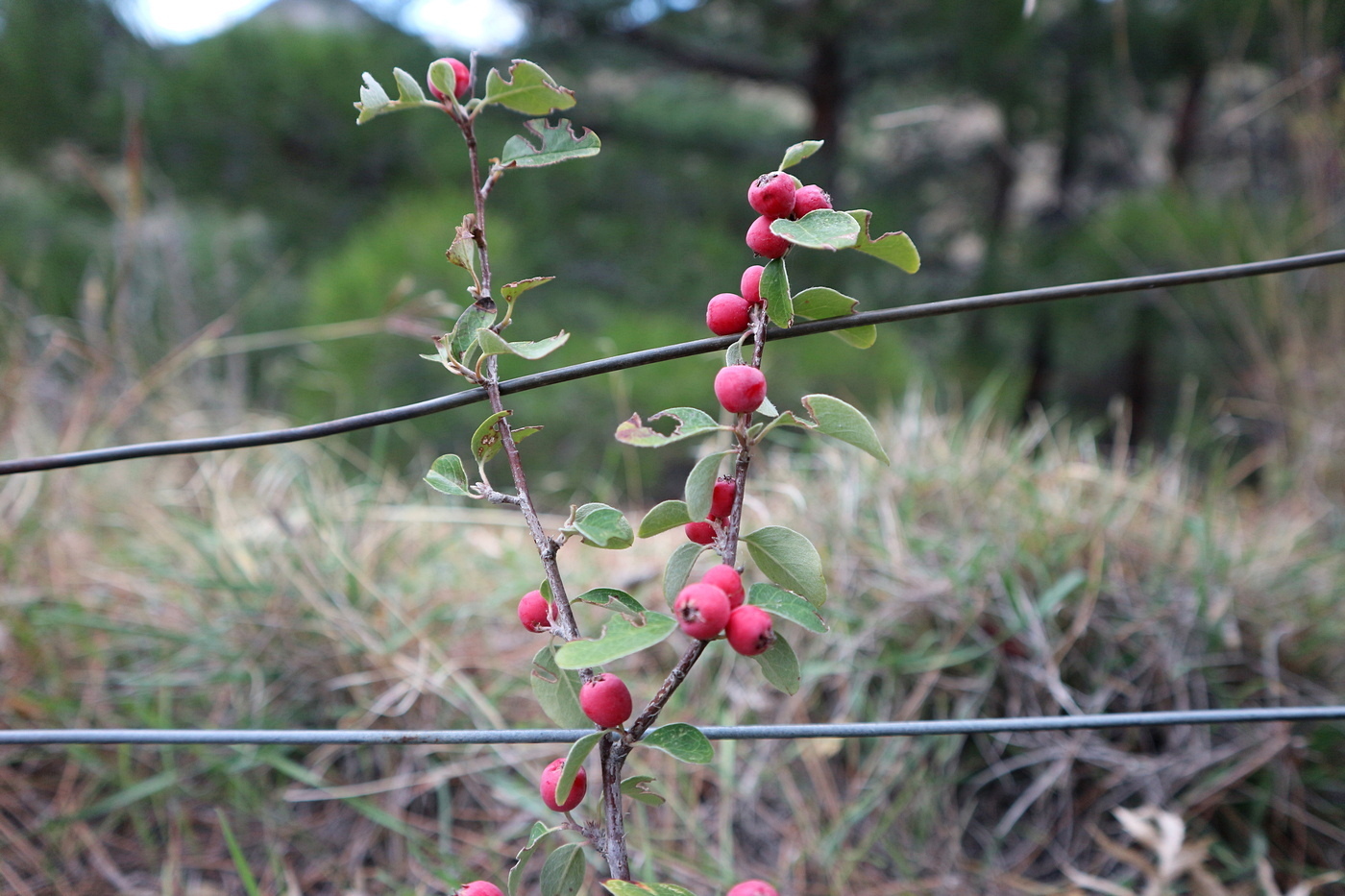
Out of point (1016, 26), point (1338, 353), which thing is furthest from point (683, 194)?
point (1338, 353)

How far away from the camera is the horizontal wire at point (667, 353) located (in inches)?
14.0

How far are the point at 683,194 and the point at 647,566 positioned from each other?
1686 millimetres

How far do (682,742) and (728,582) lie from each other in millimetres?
70

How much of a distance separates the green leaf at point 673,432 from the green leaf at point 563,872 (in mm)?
167

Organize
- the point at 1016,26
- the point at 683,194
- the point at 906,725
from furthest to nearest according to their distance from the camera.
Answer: the point at 683,194, the point at 1016,26, the point at 906,725

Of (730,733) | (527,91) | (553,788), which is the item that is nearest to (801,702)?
(730,733)

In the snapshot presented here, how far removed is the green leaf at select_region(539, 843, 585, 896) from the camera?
328 mm

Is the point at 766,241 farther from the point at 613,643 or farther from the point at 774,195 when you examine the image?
the point at 613,643

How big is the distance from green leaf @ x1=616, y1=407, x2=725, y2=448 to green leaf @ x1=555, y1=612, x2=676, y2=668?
0.06 meters

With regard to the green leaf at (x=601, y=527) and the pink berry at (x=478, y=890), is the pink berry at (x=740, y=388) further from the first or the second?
the pink berry at (x=478, y=890)

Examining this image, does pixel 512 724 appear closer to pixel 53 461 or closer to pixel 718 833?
pixel 718 833

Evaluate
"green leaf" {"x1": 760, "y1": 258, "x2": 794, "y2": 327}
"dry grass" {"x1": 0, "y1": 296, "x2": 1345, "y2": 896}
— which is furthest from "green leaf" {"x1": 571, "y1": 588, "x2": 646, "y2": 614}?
"dry grass" {"x1": 0, "y1": 296, "x2": 1345, "y2": 896}

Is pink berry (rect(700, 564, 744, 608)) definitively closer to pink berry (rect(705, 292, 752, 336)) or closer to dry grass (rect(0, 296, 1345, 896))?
pink berry (rect(705, 292, 752, 336))

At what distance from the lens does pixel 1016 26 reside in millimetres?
2117
